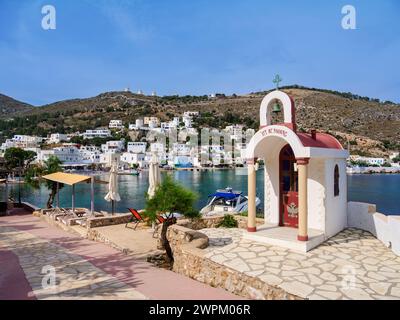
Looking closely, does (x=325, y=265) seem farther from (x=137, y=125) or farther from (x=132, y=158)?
(x=137, y=125)

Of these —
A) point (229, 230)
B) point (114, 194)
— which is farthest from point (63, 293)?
point (114, 194)

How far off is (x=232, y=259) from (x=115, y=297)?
280 centimetres

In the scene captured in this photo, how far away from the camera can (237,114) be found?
406 ft

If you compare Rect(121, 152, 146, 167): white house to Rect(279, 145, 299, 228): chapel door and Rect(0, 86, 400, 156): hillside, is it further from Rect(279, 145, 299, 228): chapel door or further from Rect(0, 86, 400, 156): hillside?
Rect(279, 145, 299, 228): chapel door

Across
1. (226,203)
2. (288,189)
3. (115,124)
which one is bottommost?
(226,203)

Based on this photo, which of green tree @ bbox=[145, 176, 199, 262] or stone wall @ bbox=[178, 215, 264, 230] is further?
stone wall @ bbox=[178, 215, 264, 230]

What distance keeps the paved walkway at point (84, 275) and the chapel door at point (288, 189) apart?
404 cm

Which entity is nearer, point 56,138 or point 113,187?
point 113,187

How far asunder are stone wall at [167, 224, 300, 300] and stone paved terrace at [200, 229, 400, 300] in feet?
0.44

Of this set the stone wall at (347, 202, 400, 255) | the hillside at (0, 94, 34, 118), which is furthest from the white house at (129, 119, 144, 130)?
the stone wall at (347, 202, 400, 255)

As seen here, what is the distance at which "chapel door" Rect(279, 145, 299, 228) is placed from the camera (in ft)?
30.4

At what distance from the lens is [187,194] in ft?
29.9

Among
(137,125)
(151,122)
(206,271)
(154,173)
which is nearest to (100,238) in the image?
(154,173)

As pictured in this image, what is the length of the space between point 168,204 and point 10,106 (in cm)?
19199
